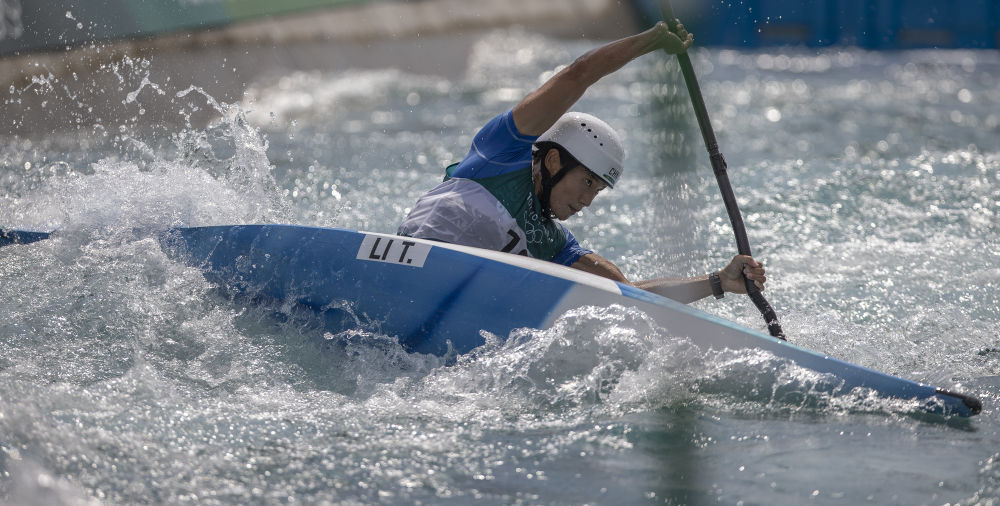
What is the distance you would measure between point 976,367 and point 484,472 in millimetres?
1988

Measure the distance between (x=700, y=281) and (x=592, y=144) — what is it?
→ 638 millimetres

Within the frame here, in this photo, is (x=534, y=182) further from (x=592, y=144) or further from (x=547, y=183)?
(x=592, y=144)

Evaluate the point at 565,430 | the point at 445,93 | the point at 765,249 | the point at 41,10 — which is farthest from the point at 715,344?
the point at 445,93

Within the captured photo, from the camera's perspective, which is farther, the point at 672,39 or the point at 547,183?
the point at 547,183

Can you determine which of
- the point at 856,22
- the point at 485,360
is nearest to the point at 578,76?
the point at 485,360

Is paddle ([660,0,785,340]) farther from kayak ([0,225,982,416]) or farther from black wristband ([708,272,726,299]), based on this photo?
kayak ([0,225,982,416])

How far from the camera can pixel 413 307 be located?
11.3 ft

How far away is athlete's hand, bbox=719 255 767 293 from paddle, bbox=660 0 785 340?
0.03 metres

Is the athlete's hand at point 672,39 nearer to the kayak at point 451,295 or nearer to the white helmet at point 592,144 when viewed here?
the white helmet at point 592,144

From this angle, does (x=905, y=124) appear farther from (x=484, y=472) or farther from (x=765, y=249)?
(x=484, y=472)

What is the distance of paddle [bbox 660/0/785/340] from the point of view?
11.7 ft

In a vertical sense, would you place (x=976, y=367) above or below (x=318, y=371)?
above

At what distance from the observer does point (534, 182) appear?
12.5 feet

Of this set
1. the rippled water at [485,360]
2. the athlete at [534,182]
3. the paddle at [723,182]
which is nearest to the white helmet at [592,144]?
the athlete at [534,182]
